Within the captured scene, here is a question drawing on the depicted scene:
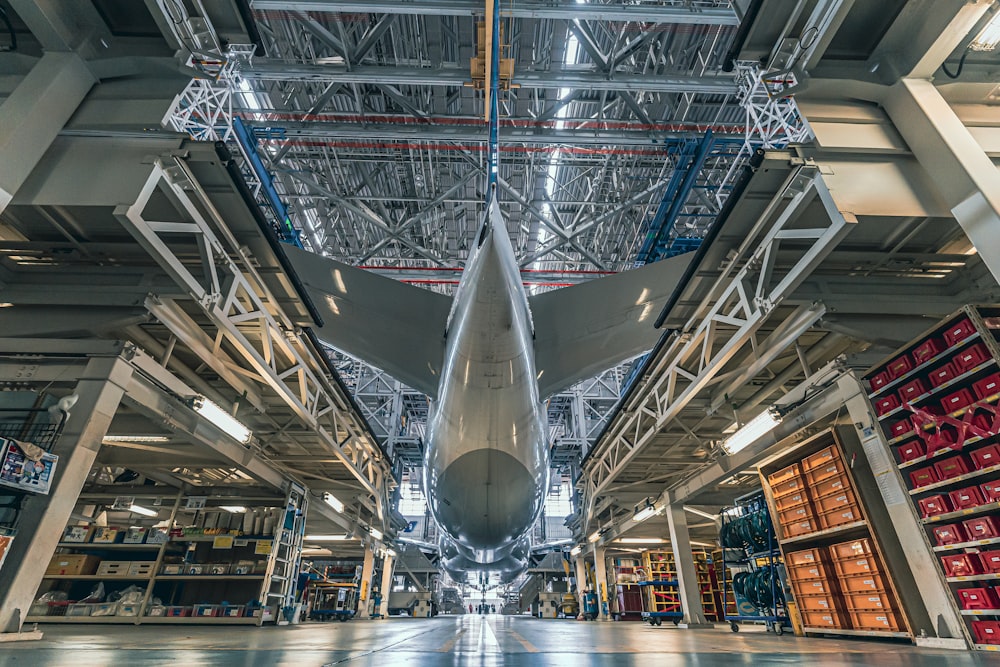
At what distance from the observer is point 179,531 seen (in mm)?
12094

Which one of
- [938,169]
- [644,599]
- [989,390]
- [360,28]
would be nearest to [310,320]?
[938,169]

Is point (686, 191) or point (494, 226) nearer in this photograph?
point (494, 226)

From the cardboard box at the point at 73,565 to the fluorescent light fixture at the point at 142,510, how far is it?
4.50ft

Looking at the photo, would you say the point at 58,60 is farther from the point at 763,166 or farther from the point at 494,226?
the point at 763,166

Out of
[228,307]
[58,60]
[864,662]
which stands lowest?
[864,662]

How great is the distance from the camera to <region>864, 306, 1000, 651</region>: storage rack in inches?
205

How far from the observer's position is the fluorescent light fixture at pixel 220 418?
7287 millimetres

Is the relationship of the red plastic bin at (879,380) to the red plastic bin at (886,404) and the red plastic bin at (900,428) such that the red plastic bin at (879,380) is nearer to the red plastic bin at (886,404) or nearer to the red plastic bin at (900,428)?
the red plastic bin at (886,404)

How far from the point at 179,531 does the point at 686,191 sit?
56.7 ft

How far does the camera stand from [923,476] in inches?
234

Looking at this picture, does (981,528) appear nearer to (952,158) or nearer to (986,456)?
(986,456)

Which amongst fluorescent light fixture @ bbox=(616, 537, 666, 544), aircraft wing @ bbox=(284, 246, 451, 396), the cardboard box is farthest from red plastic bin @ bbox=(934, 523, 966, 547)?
the cardboard box

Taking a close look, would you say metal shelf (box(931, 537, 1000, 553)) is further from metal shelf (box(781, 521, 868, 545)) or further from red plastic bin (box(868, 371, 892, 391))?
red plastic bin (box(868, 371, 892, 391))

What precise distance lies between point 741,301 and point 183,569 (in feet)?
44.6
